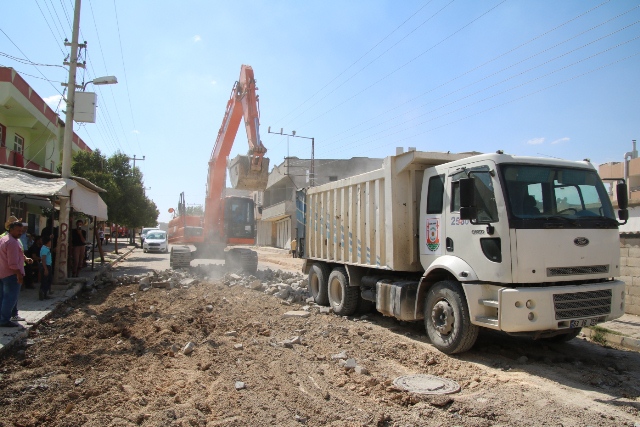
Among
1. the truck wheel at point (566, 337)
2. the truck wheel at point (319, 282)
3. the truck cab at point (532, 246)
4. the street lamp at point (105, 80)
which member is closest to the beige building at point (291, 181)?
the street lamp at point (105, 80)

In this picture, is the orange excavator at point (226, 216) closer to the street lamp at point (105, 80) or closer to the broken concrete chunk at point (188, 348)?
the street lamp at point (105, 80)

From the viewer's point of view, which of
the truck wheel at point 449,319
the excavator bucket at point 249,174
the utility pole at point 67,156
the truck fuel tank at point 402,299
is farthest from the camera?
the excavator bucket at point 249,174

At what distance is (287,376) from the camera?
5.16 m

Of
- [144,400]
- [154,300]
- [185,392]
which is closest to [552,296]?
[185,392]

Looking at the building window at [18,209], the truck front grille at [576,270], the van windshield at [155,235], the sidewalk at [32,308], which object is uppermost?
the building window at [18,209]

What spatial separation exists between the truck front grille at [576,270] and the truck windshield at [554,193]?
0.60m

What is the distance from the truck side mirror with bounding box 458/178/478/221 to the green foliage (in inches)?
794

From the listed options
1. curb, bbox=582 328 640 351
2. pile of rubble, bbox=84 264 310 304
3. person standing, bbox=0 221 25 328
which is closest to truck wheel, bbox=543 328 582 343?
curb, bbox=582 328 640 351

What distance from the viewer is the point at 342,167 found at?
40.5 meters

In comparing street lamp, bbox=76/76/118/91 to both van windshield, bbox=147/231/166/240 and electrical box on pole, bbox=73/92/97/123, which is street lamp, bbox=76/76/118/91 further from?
van windshield, bbox=147/231/166/240

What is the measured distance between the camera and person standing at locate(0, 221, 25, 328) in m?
6.89

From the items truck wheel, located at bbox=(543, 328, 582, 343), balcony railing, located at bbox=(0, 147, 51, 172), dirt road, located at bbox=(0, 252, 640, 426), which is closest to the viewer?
dirt road, located at bbox=(0, 252, 640, 426)

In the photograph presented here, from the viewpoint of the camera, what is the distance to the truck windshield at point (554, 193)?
5.64 metres

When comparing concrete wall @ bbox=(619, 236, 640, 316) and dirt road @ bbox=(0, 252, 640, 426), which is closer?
dirt road @ bbox=(0, 252, 640, 426)
